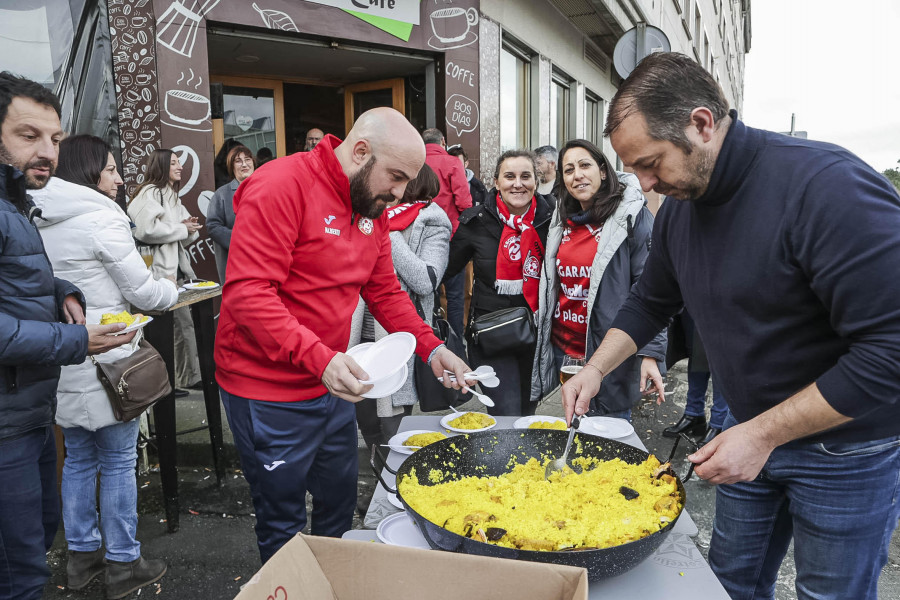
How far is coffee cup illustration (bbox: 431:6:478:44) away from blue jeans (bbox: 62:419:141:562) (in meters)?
7.16

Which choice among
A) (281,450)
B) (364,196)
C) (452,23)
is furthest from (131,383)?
(452,23)

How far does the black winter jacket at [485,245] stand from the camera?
426cm

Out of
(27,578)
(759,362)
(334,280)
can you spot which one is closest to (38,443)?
(27,578)

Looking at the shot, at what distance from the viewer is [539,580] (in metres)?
1.20

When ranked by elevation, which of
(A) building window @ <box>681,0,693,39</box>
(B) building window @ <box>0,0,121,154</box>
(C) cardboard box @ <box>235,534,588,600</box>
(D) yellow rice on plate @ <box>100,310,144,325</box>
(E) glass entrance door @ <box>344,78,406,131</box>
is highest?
(A) building window @ <box>681,0,693,39</box>

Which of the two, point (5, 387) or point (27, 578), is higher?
point (5, 387)

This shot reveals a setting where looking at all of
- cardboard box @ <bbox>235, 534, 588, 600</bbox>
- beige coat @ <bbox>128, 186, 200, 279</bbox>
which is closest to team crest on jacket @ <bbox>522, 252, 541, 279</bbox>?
cardboard box @ <bbox>235, 534, 588, 600</bbox>

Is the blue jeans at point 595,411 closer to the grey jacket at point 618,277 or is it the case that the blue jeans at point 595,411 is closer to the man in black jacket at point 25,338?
the grey jacket at point 618,277

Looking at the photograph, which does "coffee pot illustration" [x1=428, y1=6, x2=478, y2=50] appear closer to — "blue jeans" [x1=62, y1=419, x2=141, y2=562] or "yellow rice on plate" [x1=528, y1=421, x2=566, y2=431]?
"blue jeans" [x1=62, y1=419, x2=141, y2=562]

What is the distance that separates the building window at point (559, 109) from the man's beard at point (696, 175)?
34.7ft

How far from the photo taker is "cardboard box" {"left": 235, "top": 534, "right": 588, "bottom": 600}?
3.92 ft

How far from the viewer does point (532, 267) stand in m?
4.07

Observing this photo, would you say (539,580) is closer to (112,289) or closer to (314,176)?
(314,176)

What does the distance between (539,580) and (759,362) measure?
0.93 m
